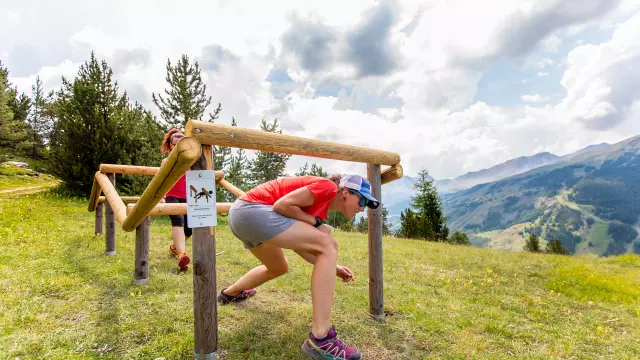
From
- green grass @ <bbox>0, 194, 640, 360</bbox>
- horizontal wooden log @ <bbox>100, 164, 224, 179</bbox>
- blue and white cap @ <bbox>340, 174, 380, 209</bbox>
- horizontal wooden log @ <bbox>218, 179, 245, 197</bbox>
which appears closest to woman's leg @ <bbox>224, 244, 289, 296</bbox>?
green grass @ <bbox>0, 194, 640, 360</bbox>

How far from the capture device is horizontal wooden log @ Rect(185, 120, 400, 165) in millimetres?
2508

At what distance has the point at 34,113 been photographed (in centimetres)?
4672

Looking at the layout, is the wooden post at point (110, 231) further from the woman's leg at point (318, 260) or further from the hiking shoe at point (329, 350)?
the hiking shoe at point (329, 350)

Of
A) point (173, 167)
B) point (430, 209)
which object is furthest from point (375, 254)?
point (430, 209)

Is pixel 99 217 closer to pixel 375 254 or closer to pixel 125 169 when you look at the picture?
pixel 125 169

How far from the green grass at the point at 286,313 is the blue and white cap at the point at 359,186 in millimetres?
1409

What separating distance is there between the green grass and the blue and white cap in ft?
4.62

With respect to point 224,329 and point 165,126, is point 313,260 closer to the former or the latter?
point 224,329

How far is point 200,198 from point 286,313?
186cm

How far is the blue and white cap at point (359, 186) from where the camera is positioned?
2.99 m

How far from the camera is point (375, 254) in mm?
3908

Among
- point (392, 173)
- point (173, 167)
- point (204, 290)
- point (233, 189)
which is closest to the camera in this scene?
point (173, 167)

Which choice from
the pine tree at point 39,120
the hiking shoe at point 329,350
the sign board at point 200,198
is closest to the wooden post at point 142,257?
the sign board at point 200,198

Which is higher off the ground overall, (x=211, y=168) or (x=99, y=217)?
(x=211, y=168)
